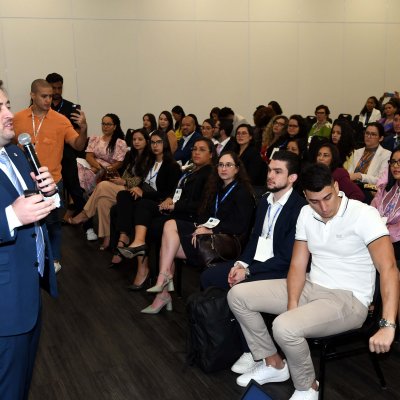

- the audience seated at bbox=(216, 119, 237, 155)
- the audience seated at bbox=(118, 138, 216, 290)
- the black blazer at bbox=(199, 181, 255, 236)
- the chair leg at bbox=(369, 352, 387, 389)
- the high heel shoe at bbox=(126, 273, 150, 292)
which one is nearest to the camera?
the chair leg at bbox=(369, 352, 387, 389)

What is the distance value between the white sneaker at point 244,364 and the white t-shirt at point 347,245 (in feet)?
2.20

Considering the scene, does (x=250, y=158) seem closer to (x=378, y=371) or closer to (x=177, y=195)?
(x=177, y=195)

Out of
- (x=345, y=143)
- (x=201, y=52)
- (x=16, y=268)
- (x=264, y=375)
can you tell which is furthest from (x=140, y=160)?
(x=201, y=52)

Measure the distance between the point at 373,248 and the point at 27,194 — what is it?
163 cm

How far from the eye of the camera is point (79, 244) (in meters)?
5.79

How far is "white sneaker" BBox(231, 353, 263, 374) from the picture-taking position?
3.04 m

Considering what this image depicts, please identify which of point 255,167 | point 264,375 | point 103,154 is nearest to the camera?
point 264,375

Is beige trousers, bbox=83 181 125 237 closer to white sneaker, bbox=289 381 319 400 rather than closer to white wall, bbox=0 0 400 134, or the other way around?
white sneaker, bbox=289 381 319 400

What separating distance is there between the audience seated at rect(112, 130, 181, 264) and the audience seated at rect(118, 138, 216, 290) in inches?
6.8

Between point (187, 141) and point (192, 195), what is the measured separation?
2.92m

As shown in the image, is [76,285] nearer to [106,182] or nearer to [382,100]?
[106,182]

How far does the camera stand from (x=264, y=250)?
3.26m

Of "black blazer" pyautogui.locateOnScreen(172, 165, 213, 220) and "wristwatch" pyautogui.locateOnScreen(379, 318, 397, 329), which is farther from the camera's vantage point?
"black blazer" pyautogui.locateOnScreen(172, 165, 213, 220)

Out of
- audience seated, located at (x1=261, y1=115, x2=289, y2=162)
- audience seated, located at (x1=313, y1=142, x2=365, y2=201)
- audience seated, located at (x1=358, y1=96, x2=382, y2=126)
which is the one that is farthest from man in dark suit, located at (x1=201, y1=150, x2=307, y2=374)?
audience seated, located at (x1=358, y1=96, x2=382, y2=126)
